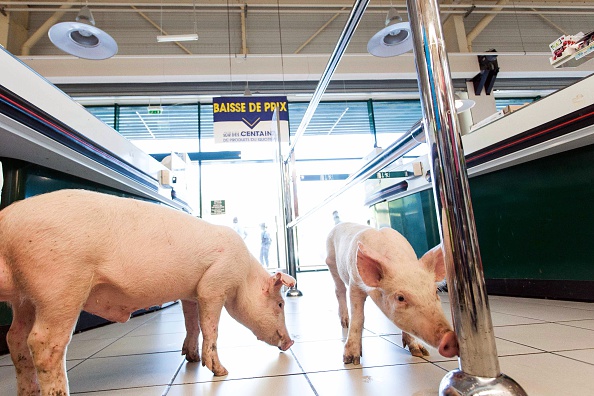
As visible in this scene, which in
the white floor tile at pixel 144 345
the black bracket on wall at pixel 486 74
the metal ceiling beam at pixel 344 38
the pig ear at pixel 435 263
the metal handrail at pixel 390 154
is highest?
the black bracket on wall at pixel 486 74

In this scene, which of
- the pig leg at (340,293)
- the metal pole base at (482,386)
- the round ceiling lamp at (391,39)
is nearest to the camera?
the metal pole base at (482,386)

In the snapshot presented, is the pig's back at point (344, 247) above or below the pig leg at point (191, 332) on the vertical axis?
above

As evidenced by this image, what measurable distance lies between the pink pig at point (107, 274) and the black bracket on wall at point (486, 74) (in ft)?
28.7

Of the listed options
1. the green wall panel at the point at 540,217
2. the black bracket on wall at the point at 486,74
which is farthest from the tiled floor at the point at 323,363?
the black bracket on wall at the point at 486,74

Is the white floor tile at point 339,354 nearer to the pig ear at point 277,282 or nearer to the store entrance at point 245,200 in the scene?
the pig ear at point 277,282

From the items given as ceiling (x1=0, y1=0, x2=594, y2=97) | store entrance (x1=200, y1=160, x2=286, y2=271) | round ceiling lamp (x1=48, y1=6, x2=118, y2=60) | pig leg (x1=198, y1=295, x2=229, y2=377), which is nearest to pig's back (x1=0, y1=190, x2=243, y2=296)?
pig leg (x1=198, y1=295, x2=229, y2=377)

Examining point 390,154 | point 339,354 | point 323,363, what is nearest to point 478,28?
point 390,154

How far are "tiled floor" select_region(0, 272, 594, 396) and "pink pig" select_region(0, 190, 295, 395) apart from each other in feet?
0.46

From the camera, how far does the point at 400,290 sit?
1120mm

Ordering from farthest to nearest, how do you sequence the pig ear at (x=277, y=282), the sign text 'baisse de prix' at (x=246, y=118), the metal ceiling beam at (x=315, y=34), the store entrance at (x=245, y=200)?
the store entrance at (x=245, y=200), the metal ceiling beam at (x=315, y=34), the sign text 'baisse de prix' at (x=246, y=118), the pig ear at (x=277, y=282)

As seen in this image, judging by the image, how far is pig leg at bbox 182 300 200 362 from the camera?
154cm

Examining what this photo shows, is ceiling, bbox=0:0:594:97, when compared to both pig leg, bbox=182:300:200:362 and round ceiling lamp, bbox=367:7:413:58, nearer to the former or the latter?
round ceiling lamp, bbox=367:7:413:58

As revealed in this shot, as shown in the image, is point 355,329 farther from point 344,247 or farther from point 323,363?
point 344,247

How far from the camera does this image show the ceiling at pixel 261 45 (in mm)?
7289
